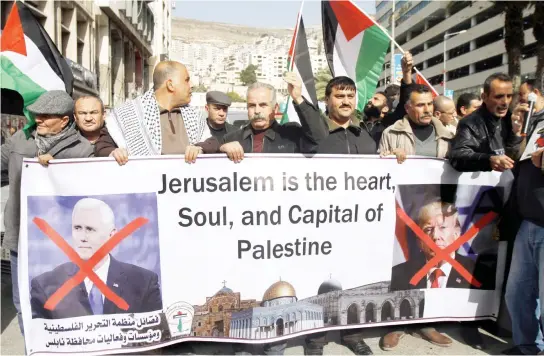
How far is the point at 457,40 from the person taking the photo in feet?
216

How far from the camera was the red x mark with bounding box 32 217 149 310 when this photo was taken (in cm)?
331

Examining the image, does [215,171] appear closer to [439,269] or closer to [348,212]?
[348,212]

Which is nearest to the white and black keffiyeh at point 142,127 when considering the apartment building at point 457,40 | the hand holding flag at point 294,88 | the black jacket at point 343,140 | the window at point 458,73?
the hand holding flag at point 294,88

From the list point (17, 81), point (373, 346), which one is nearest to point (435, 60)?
point (373, 346)

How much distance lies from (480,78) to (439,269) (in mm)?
60736

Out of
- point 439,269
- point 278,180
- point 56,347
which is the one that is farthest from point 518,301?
point 56,347

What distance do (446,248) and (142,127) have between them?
226cm

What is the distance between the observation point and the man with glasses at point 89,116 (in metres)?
3.72

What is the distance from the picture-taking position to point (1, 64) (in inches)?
159

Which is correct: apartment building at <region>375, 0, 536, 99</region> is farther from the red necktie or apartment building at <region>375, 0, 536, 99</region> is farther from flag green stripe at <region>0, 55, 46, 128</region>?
flag green stripe at <region>0, 55, 46, 128</region>

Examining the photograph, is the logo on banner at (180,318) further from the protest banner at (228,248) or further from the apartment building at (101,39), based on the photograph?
the apartment building at (101,39)

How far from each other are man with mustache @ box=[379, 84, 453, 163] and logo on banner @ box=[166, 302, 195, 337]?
1.81 m

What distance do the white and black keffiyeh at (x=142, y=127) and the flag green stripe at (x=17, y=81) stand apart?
2.86 feet

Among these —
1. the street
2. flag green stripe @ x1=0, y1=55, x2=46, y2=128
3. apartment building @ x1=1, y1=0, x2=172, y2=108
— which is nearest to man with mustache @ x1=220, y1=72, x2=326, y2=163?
the street
